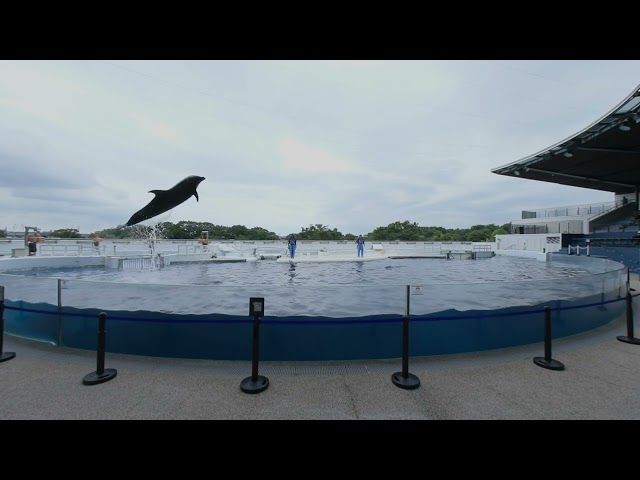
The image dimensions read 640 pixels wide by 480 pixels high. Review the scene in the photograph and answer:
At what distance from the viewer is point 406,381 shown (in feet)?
12.4

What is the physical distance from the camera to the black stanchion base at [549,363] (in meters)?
4.24

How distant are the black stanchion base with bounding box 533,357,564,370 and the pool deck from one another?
0.09m

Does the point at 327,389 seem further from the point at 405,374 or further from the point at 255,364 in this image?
the point at 405,374

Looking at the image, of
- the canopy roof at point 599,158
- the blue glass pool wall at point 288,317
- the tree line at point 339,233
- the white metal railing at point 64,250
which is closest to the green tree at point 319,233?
the tree line at point 339,233

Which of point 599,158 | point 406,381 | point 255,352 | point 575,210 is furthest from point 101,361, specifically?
point 575,210

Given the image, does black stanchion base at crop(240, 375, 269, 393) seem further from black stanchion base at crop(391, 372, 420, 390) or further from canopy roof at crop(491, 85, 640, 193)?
canopy roof at crop(491, 85, 640, 193)

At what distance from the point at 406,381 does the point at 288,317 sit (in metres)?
1.85

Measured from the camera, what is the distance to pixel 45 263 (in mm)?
15984

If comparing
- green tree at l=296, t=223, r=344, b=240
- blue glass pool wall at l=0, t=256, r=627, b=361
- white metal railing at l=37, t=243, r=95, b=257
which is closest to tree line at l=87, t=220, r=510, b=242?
green tree at l=296, t=223, r=344, b=240

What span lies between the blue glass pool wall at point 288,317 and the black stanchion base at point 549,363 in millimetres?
615
